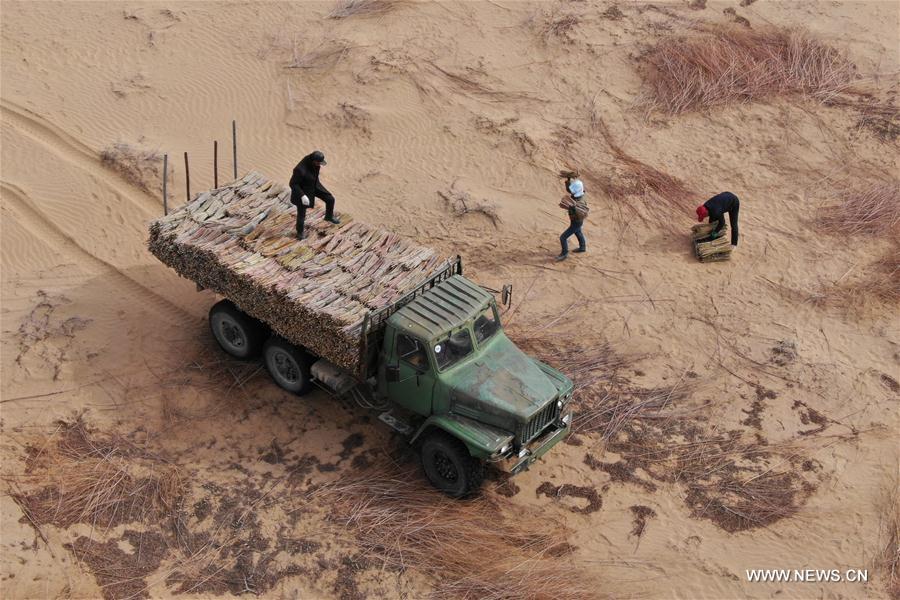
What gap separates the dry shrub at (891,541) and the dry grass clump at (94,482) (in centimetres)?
820

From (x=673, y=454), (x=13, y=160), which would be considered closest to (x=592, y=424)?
(x=673, y=454)

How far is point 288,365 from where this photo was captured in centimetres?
1095

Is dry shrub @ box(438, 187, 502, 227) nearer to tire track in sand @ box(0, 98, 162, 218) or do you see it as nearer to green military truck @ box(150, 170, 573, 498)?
green military truck @ box(150, 170, 573, 498)

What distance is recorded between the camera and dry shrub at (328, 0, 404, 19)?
60.7ft

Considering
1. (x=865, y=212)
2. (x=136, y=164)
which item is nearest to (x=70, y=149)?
(x=136, y=164)

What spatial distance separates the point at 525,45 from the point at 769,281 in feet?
25.8

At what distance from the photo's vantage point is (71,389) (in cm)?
1115

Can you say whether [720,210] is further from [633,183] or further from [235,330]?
[235,330]

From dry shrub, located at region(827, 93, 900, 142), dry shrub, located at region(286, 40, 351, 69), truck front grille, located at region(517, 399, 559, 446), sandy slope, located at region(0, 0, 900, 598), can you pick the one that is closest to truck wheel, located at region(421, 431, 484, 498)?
truck front grille, located at region(517, 399, 559, 446)

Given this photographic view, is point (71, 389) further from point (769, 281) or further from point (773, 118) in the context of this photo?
point (773, 118)

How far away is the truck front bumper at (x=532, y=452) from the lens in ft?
30.8

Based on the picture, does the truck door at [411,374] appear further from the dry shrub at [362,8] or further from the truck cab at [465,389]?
the dry shrub at [362,8]

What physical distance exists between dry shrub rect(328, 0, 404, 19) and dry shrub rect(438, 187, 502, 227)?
238 inches

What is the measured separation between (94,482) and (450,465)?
167 inches
